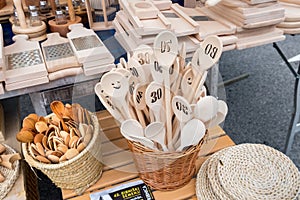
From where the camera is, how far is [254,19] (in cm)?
107

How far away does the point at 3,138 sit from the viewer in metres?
1.05

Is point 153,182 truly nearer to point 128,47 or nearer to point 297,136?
point 128,47

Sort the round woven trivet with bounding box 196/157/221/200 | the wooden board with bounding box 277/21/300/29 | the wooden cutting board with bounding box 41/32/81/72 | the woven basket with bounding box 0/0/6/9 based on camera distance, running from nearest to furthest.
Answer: the round woven trivet with bounding box 196/157/221/200 → the wooden cutting board with bounding box 41/32/81/72 → the wooden board with bounding box 277/21/300/29 → the woven basket with bounding box 0/0/6/9

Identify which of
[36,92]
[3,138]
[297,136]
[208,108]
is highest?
[208,108]

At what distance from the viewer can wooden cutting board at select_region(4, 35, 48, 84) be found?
0.91m

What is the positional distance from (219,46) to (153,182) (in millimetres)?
347

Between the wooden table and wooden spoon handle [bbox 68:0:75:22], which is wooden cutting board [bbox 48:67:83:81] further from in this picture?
wooden spoon handle [bbox 68:0:75:22]

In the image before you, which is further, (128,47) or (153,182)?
(128,47)

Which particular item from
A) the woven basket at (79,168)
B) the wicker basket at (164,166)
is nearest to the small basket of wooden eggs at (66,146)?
the woven basket at (79,168)

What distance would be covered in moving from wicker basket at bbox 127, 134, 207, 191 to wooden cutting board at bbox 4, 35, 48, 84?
14.4 inches

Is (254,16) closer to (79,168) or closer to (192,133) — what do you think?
(192,133)

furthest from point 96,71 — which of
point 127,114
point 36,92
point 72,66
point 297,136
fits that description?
point 297,136

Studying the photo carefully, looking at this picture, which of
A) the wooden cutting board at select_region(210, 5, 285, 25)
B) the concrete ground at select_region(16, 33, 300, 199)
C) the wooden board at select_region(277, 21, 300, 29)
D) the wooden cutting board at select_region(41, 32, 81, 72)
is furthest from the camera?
the concrete ground at select_region(16, 33, 300, 199)

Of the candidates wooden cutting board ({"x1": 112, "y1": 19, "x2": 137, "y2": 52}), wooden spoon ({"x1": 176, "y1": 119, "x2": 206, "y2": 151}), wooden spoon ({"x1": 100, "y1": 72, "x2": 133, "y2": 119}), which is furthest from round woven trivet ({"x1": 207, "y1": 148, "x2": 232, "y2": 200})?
wooden cutting board ({"x1": 112, "y1": 19, "x2": 137, "y2": 52})
